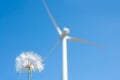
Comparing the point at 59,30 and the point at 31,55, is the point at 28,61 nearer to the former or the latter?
the point at 31,55

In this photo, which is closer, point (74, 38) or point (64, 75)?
point (64, 75)

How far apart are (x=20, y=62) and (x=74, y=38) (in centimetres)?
954

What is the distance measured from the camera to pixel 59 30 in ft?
183

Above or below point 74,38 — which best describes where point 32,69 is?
below

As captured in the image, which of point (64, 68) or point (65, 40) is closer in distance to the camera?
point (64, 68)

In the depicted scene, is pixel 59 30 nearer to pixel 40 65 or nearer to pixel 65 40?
pixel 65 40

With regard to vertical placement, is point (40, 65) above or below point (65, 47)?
below

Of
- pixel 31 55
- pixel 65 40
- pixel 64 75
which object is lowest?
pixel 64 75

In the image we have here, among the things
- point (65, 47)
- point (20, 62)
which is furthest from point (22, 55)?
point (65, 47)

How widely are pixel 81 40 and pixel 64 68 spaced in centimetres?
565

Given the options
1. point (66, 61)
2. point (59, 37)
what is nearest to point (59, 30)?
point (59, 37)

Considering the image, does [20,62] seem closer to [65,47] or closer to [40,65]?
[40,65]

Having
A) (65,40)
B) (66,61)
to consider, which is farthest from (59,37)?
(66,61)

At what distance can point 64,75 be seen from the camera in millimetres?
50688
